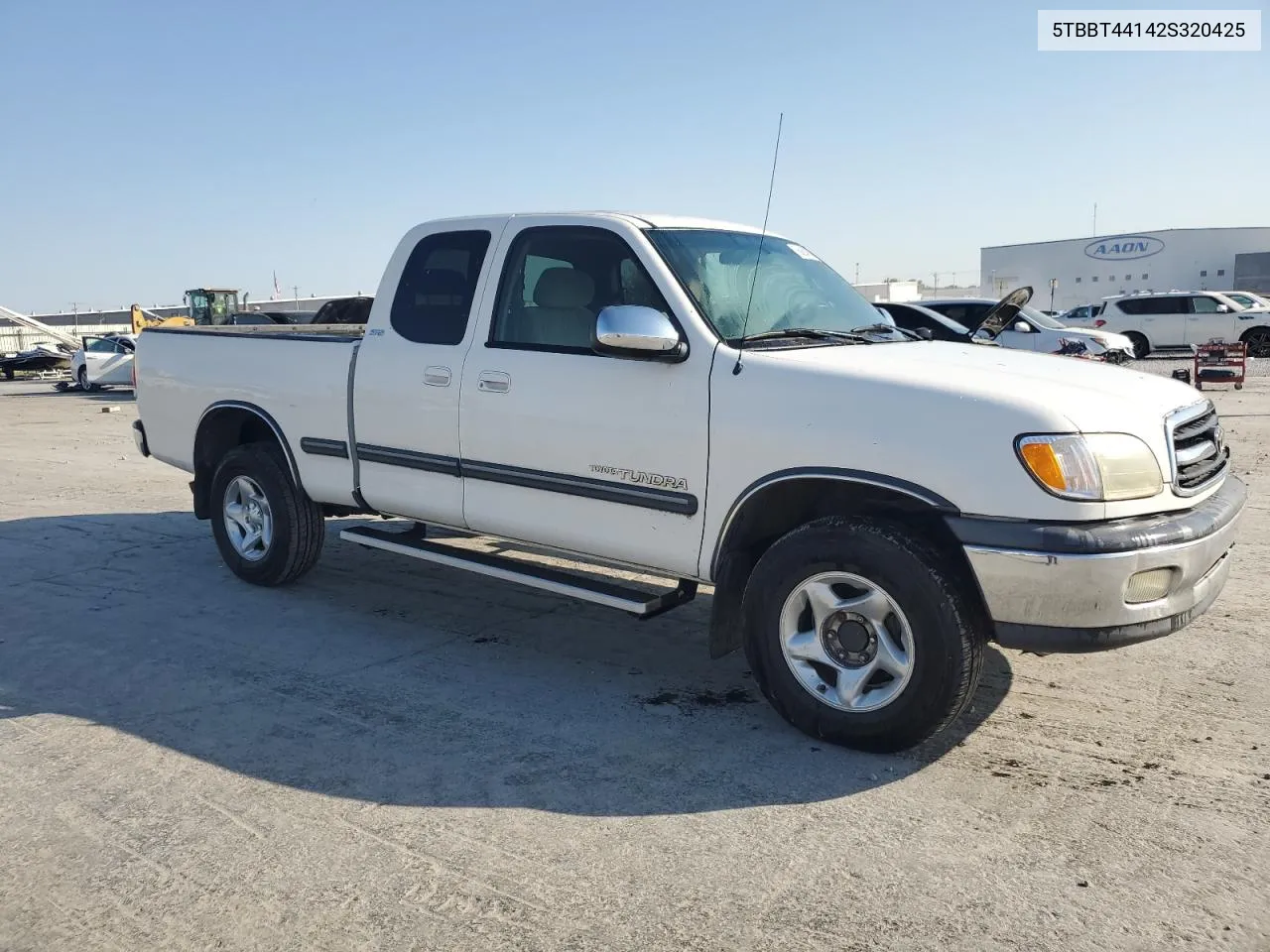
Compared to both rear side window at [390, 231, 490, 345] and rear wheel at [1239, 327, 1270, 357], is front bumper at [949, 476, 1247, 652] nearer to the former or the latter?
rear side window at [390, 231, 490, 345]

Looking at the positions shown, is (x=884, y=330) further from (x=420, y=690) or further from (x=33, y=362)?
(x=33, y=362)

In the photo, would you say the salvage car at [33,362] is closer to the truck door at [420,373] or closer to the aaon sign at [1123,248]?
the truck door at [420,373]

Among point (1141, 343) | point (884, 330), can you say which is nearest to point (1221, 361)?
point (1141, 343)

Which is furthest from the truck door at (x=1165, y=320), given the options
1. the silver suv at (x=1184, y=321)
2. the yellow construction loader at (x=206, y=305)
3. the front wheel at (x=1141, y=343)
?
the yellow construction loader at (x=206, y=305)

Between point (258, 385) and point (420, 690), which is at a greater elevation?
point (258, 385)

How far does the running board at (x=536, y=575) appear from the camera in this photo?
14.7ft

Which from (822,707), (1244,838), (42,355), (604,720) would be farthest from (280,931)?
(42,355)

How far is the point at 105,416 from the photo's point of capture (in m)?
19.6

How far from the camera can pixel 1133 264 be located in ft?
182

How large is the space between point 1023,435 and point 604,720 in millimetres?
1977

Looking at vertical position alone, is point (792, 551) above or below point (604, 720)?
above

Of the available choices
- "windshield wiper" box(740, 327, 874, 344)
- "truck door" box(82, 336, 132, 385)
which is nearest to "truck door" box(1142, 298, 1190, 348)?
"windshield wiper" box(740, 327, 874, 344)

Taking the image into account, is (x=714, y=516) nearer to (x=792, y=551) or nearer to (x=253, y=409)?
(x=792, y=551)

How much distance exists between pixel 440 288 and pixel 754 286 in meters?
1.68
